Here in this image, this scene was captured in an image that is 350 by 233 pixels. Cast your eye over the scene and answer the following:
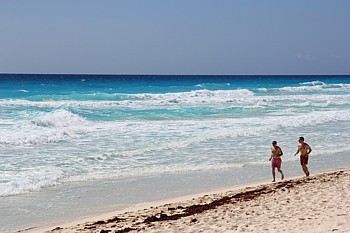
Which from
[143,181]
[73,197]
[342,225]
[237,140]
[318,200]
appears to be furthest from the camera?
[237,140]

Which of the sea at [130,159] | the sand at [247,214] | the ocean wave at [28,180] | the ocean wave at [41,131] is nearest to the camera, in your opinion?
the sand at [247,214]

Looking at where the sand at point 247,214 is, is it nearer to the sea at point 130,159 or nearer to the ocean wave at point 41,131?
the sea at point 130,159

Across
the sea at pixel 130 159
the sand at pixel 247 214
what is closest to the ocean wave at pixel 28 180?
the sea at pixel 130 159

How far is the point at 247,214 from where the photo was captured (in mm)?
9117

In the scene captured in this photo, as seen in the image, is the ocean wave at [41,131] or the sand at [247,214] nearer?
the sand at [247,214]

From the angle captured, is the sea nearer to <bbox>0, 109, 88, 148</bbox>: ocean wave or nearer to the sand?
<bbox>0, 109, 88, 148</bbox>: ocean wave

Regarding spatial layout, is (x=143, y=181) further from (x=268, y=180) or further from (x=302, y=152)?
(x=302, y=152)

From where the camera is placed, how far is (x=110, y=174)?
1386cm

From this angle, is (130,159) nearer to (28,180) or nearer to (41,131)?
(28,180)

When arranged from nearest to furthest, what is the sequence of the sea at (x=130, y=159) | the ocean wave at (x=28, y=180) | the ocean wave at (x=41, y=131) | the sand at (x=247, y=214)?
1. the sand at (x=247, y=214)
2. the sea at (x=130, y=159)
3. the ocean wave at (x=28, y=180)
4. the ocean wave at (x=41, y=131)

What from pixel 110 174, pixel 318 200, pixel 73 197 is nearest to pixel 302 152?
pixel 318 200

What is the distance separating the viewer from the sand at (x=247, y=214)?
8.18 m

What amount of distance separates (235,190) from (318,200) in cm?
248

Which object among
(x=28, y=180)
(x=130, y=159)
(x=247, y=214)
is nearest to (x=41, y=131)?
(x=130, y=159)
